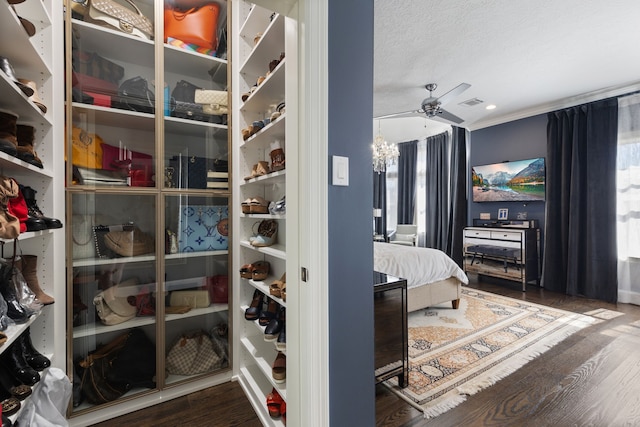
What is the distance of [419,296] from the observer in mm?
2975

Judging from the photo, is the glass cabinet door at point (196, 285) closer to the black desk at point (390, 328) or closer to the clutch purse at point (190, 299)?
the clutch purse at point (190, 299)

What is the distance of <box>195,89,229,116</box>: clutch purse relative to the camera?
1.98 meters

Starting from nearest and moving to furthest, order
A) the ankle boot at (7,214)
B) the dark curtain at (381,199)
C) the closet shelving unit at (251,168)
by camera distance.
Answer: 1. the ankle boot at (7,214)
2. the closet shelving unit at (251,168)
3. the dark curtain at (381,199)

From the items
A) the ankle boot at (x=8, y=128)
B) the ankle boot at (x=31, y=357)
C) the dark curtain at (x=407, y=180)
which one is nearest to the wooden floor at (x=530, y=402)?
the ankle boot at (x=31, y=357)

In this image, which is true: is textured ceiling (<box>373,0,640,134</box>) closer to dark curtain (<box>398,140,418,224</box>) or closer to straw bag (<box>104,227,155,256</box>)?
straw bag (<box>104,227,155,256</box>)

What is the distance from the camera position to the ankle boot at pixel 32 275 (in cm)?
131

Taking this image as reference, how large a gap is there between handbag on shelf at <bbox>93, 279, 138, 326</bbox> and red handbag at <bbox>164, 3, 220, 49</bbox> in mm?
1604

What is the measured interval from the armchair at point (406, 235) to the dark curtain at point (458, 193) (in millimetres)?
882

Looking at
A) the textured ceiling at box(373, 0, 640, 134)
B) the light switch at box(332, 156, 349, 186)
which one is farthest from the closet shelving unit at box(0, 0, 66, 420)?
the textured ceiling at box(373, 0, 640, 134)

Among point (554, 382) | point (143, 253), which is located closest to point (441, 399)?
point (554, 382)

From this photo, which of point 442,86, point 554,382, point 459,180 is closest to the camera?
point 554,382

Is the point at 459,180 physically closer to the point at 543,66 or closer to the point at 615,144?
the point at 615,144

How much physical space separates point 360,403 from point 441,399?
2.89 feet

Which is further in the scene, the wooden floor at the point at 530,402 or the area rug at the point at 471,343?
the area rug at the point at 471,343
